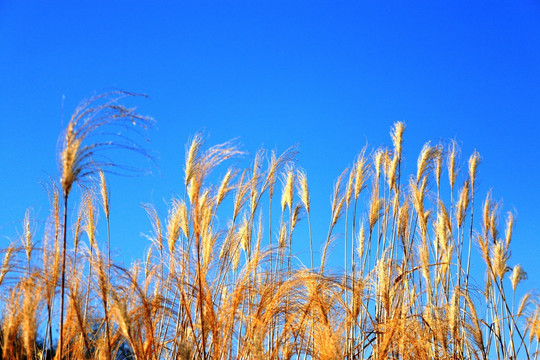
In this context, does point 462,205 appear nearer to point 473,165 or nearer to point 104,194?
point 473,165

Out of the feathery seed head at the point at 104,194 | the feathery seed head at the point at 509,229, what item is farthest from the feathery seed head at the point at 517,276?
the feathery seed head at the point at 104,194

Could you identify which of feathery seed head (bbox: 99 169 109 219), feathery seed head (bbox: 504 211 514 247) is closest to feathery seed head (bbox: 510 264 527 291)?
feathery seed head (bbox: 504 211 514 247)

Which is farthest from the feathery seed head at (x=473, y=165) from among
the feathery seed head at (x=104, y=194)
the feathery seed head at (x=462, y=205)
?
the feathery seed head at (x=104, y=194)

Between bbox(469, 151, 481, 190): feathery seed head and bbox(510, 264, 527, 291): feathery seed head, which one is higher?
bbox(469, 151, 481, 190): feathery seed head

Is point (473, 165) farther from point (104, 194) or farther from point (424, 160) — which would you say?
point (104, 194)

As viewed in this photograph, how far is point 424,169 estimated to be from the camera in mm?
4758

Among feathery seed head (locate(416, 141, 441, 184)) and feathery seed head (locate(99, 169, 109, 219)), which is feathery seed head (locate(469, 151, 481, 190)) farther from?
feathery seed head (locate(99, 169, 109, 219))

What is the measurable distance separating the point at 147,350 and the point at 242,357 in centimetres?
59

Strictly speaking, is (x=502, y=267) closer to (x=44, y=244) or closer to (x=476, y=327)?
(x=476, y=327)

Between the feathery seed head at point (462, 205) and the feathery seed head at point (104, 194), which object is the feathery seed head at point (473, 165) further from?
the feathery seed head at point (104, 194)

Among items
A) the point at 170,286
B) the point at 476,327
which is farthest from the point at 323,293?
the point at 476,327

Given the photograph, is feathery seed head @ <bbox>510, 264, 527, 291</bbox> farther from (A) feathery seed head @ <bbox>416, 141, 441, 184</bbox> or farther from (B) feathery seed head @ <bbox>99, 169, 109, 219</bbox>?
(B) feathery seed head @ <bbox>99, 169, 109, 219</bbox>

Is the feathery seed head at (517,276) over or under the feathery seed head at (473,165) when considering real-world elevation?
under

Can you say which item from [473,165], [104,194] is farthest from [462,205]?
[104,194]
